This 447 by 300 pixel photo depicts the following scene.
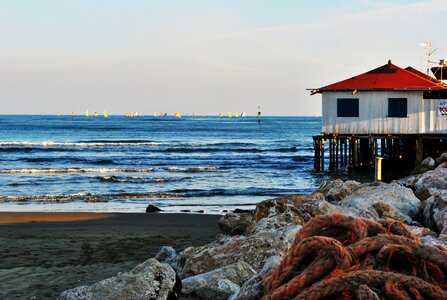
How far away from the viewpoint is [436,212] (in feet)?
36.3

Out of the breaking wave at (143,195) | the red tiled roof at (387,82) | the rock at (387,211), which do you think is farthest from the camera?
the red tiled roof at (387,82)

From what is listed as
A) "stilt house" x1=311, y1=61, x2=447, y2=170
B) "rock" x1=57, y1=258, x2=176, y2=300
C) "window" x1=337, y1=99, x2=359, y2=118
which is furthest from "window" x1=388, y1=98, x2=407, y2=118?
"rock" x1=57, y1=258, x2=176, y2=300

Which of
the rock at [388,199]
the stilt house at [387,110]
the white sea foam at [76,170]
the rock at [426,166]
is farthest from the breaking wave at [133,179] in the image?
the rock at [388,199]

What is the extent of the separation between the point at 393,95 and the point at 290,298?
32.4 metres

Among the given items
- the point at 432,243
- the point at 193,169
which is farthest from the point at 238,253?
the point at 193,169

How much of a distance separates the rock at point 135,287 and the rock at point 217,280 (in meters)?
0.31

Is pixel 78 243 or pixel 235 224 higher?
pixel 235 224

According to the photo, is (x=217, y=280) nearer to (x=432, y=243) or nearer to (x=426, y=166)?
(x=432, y=243)

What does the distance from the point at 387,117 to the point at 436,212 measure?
24268mm

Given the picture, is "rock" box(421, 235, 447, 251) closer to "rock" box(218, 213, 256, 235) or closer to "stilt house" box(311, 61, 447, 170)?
"rock" box(218, 213, 256, 235)

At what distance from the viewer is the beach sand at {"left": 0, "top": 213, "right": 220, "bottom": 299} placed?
9.61 meters

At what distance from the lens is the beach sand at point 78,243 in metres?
9.61

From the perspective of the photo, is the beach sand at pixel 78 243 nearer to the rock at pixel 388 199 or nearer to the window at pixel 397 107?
the rock at pixel 388 199

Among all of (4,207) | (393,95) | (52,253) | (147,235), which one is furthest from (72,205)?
(393,95)
